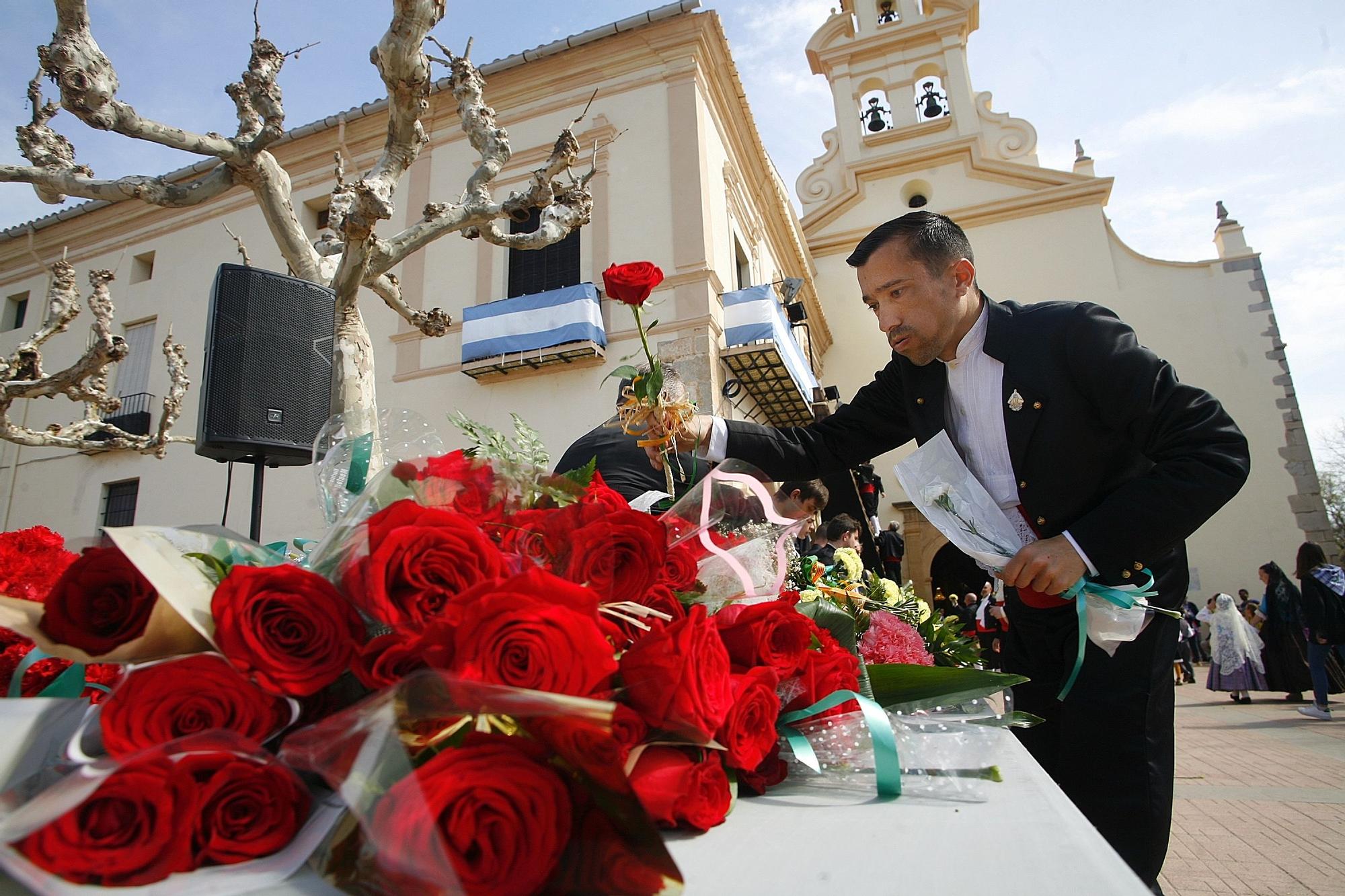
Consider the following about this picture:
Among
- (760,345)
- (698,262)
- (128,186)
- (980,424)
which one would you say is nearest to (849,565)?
(980,424)

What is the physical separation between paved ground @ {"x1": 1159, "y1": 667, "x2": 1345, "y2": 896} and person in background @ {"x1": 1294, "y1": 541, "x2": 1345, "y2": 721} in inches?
21.2

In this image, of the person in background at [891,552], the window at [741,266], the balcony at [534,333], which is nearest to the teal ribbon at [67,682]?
the person in background at [891,552]

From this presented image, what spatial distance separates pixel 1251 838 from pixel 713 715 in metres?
3.87

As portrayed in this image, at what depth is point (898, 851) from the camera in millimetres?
682

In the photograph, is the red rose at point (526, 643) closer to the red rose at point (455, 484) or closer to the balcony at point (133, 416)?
the red rose at point (455, 484)

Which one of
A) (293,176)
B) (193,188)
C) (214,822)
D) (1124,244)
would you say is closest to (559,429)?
(193,188)

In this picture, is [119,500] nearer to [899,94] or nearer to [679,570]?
[679,570]

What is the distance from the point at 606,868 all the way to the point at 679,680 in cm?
17

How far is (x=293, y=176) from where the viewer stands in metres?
13.2

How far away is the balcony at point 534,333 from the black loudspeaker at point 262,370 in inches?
208

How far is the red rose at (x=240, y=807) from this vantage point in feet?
1.88

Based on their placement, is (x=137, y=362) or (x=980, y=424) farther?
(x=137, y=362)

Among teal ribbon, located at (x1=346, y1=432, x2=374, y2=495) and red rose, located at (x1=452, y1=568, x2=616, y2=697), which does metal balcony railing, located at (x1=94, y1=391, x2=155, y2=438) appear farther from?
red rose, located at (x1=452, y1=568, x2=616, y2=697)

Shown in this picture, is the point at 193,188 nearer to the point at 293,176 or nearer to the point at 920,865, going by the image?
the point at 920,865
